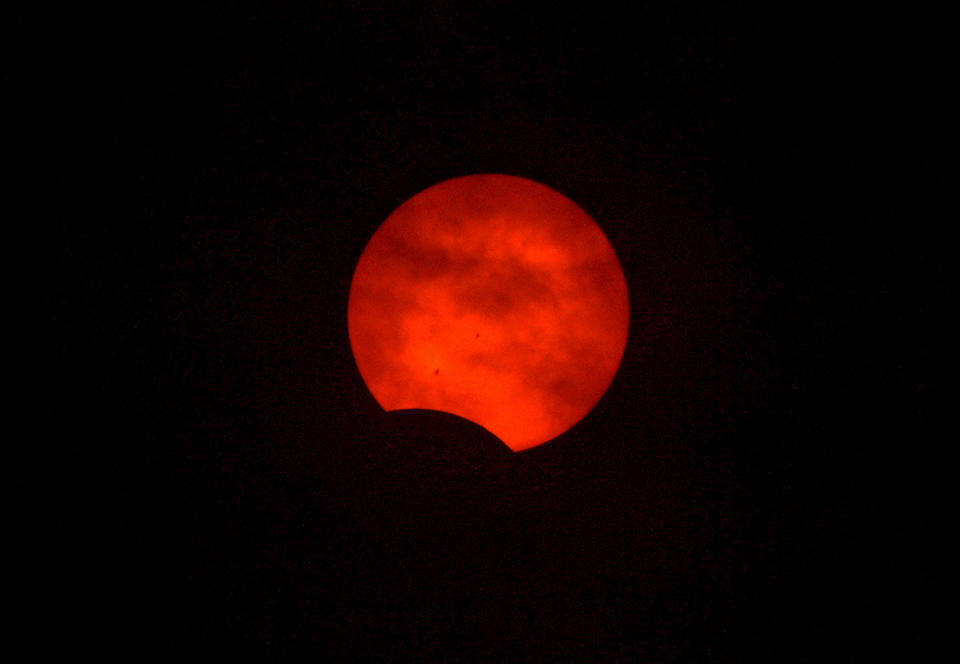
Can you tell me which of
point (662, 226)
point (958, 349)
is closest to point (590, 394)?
point (662, 226)

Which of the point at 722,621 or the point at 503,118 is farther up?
the point at 503,118

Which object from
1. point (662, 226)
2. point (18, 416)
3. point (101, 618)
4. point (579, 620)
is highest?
point (662, 226)

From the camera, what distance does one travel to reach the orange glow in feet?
6.78

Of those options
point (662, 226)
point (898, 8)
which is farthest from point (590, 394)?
point (898, 8)

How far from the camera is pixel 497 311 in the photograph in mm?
2066

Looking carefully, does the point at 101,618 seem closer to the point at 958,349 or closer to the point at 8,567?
the point at 8,567

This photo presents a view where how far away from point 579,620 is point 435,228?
56.1 inches

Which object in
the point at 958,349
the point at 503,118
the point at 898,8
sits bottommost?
the point at 958,349

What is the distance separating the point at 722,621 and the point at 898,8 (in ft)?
7.25

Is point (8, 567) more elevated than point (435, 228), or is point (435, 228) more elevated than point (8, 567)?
point (435, 228)

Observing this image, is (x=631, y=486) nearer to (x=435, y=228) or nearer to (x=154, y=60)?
(x=435, y=228)

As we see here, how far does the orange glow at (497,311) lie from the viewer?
6.78 feet

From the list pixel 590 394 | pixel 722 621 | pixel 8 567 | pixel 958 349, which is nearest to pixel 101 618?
pixel 8 567

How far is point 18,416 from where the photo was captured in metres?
2.25
